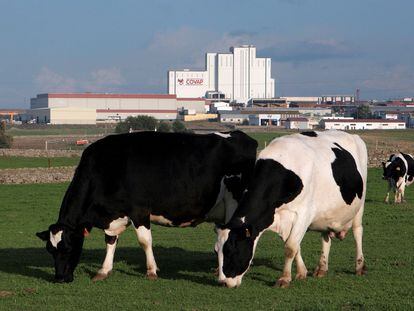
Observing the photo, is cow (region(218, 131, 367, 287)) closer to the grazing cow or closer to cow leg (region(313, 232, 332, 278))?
cow leg (region(313, 232, 332, 278))

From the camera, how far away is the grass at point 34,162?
199 feet

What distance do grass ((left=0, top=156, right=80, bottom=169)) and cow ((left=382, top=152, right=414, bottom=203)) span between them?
31982 mm

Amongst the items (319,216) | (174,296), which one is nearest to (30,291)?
(174,296)

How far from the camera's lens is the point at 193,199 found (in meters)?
14.0

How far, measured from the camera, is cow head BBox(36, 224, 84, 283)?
1330 cm

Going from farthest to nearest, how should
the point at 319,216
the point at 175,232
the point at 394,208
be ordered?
the point at 394,208, the point at 175,232, the point at 319,216

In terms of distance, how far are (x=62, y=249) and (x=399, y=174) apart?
1771 centimetres

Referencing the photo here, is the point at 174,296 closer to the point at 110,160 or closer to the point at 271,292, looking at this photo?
the point at 271,292

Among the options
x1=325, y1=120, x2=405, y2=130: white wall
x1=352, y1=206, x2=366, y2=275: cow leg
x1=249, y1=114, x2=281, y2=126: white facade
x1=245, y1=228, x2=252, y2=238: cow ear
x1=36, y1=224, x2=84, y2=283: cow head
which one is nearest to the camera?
x1=245, y1=228, x2=252, y2=238: cow ear

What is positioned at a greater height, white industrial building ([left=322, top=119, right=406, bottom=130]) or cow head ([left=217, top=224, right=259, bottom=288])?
cow head ([left=217, top=224, right=259, bottom=288])

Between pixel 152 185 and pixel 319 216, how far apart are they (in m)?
2.56

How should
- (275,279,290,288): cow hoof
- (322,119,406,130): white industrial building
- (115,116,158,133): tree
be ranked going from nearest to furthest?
(275,279,290,288): cow hoof → (115,116,158,133): tree → (322,119,406,130): white industrial building

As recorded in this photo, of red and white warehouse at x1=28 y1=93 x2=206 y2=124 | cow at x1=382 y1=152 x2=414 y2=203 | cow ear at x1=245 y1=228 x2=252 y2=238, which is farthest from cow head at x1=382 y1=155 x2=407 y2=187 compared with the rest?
red and white warehouse at x1=28 y1=93 x2=206 y2=124

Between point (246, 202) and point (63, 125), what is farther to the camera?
point (63, 125)
